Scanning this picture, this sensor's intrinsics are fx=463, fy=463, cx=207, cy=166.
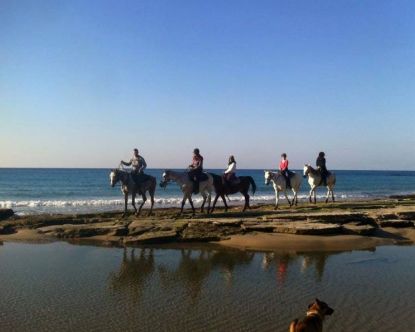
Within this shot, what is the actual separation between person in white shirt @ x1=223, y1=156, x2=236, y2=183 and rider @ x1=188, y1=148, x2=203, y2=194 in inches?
49.6

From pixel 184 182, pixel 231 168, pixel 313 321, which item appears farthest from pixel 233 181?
pixel 313 321

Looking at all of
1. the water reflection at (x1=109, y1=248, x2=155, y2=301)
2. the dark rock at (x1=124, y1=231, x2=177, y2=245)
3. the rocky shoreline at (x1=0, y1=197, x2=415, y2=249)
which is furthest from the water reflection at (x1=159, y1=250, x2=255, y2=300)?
the rocky shoreline at (x1=0, y1=197, x2=415, y2=249)

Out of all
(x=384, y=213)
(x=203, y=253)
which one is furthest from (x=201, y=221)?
(x=384, y=213)

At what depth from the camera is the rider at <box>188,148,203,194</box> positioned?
64.2 ft

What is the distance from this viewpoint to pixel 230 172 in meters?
20.3

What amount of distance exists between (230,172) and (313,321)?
1446 cm

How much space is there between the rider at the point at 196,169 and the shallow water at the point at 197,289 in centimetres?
659

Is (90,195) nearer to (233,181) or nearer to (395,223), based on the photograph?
(233,181)

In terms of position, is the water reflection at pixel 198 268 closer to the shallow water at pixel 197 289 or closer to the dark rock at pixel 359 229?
the shallow water at pixel 197 289

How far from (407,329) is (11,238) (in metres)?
12.4

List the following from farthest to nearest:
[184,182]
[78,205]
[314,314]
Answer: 1. [78,205]
2. [184,182]
3. [314,314]

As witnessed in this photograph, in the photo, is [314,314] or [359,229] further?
[359,229]

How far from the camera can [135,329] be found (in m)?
6.98

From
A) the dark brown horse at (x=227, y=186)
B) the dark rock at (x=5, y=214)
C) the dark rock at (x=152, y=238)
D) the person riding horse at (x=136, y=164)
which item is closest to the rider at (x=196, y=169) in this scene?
the dark brown horse at (x=227, y=186)
